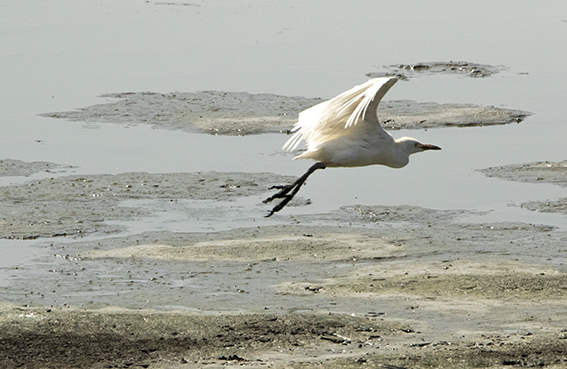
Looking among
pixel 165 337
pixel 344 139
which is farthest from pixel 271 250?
pixel 165 337

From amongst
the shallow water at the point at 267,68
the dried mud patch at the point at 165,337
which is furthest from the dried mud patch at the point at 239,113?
the dried mud patch at the point at 165,337

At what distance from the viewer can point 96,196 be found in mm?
16359

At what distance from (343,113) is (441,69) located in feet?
50.2

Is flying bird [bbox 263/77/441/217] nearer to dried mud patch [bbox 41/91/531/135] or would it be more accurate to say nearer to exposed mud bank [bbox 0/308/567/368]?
exposed mud bank [bbox 0/308/567/368]

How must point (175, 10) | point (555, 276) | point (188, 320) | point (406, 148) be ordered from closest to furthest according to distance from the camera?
point (188, 320)
point (406, 148)
point (555, 276)
point (175, 10)

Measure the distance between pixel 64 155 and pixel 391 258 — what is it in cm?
727

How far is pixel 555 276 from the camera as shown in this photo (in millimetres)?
13086

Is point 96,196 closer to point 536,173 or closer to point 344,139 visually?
Result: point 344,139

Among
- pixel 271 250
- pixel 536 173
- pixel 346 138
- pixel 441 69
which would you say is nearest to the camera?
pixel 346 138

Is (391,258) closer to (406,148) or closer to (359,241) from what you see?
(359,241)

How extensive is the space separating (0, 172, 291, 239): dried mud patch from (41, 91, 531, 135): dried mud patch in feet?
10.4

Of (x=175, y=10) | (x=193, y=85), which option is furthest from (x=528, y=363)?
(x=175, y=10)

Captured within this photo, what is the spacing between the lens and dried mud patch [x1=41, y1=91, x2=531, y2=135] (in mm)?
20688

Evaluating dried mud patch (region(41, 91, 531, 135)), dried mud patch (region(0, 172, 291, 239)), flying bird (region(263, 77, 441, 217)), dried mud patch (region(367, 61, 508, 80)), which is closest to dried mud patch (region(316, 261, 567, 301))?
flying bird (region(263, 77, 441, 217))
